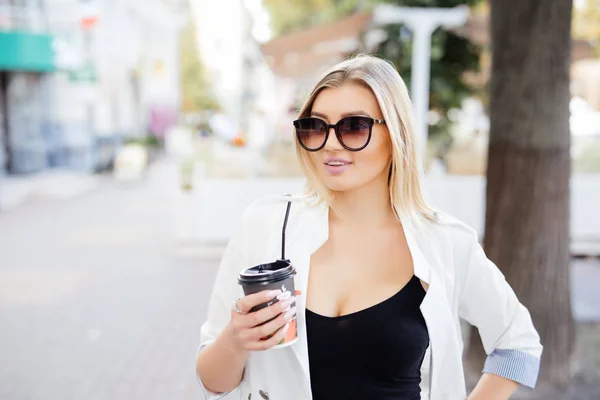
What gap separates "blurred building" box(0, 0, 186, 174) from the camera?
18.4m

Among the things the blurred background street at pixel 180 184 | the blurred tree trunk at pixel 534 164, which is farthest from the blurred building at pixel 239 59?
the blurred tree trunk at pixel 534 164

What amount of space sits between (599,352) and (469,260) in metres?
3.73

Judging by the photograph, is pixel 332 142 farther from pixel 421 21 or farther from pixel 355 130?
pixel 421 21

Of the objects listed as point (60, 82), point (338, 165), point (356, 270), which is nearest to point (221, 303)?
point (356, 270)

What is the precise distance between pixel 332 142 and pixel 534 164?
2.99m

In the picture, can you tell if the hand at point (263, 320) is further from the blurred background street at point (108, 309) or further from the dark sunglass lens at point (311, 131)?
the blurred background street at point (108, 309)

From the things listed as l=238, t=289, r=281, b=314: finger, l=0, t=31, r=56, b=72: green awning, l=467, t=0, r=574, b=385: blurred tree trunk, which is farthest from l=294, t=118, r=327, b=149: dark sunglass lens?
l=0, t=31, r=56, b=72: green awning

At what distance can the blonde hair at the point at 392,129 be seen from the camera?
1.73 m

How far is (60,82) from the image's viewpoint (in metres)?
20.8

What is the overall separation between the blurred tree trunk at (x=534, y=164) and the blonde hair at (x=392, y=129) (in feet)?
8.74

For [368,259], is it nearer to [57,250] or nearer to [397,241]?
[397,241]

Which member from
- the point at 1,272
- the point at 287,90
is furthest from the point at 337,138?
the point at 287,90

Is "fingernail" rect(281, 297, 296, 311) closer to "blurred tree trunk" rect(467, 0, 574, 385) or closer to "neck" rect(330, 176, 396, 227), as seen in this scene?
"neck" rect(330, 176, 396, 227)

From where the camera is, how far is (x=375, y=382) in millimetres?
1693
